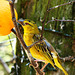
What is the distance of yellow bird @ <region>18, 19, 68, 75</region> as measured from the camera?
20.1 inches

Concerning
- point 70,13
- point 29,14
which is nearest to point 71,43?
point 70,13

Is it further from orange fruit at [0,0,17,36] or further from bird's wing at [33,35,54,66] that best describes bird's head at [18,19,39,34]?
orange fruit at [0,0,17,36]

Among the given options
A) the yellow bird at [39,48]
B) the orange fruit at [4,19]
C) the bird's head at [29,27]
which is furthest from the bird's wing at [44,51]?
the orange fruit at [4,19]

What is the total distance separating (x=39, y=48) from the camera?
53cm

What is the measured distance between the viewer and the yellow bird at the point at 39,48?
509 mm

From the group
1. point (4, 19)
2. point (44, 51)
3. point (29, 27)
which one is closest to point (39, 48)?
point (44, 51)

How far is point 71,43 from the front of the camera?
757 mm

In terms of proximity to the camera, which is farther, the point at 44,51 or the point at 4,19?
the point at 44,51

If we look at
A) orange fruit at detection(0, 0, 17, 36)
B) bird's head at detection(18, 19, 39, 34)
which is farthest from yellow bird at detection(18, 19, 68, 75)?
orange fruit at detection(0, 0, 17, 36)

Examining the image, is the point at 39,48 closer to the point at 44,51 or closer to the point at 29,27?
the point at 44,51

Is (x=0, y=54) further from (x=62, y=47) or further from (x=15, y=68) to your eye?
(x=62, y=47)

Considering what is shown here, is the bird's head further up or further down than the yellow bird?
further up

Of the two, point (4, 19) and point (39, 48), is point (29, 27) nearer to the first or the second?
point (39, 48)

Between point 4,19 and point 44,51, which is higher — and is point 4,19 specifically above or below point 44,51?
above
